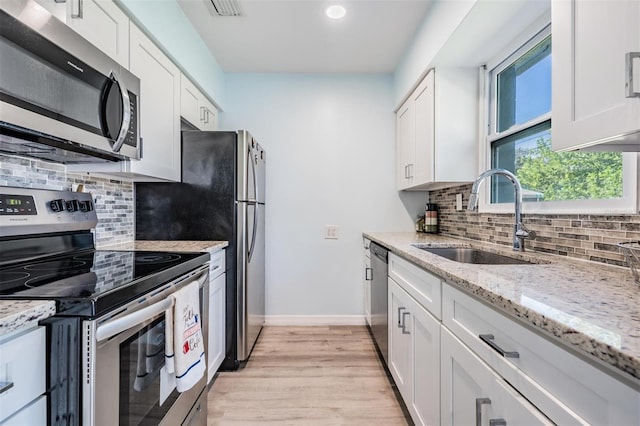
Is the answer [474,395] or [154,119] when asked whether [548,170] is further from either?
[154,119]

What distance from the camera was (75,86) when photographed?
1.14 meters

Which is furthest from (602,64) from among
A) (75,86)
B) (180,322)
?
(75,86)

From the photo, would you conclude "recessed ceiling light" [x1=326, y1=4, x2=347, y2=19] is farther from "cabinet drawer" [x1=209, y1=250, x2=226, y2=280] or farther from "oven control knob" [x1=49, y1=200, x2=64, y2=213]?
"oven control knob" [x1=49, y1=200, x2=64, y2=213]

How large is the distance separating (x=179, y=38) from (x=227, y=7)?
0.37m

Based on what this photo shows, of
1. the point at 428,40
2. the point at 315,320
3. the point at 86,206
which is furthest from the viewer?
the point at 315,320

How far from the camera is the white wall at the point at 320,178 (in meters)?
3.11

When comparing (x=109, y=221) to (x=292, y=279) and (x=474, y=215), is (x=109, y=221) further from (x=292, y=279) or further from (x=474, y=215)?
(x=474, y=215)

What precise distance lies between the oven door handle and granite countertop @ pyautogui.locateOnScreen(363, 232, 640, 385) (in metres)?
0.98

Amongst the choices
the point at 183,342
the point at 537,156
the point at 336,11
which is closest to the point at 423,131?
the point at 537,156

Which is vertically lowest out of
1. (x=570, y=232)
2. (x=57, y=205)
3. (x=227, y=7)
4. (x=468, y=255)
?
(x=468, y=255)

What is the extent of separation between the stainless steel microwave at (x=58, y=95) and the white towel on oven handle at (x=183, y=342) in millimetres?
691

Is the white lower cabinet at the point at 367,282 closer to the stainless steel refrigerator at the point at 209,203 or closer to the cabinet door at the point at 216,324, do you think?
the stainless steel refrigerator at the point at 209,203

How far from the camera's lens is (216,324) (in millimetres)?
2025

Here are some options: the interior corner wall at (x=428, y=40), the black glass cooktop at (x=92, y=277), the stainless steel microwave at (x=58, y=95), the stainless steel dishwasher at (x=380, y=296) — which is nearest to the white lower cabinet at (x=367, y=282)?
the stainless steel dishwasher at (x=380, y=296)
